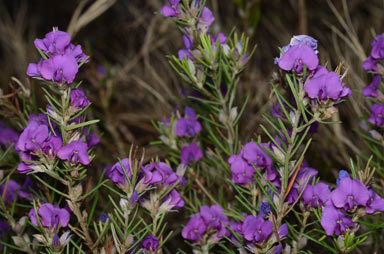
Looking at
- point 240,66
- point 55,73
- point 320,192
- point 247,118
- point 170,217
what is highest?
point 55,73

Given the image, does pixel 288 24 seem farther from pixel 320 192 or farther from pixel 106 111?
pixel 320 192

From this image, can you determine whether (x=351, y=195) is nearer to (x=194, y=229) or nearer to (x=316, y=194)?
(x=316, y=194)

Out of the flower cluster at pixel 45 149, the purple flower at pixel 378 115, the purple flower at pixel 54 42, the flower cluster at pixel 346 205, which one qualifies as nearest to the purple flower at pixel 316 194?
the flower cluster at pixel 346 205

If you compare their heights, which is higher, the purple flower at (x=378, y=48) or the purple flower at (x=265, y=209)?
the purple flower at (x=378, y=48)

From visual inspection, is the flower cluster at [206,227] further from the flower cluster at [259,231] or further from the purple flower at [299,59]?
the purple flower at [299,59]

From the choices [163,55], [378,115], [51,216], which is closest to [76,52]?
[51,216]

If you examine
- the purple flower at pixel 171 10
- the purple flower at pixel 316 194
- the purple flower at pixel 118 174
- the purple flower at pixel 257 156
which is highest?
the purple flower at pixel 171 10

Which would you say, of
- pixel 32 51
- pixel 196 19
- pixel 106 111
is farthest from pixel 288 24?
pixel 196 19
